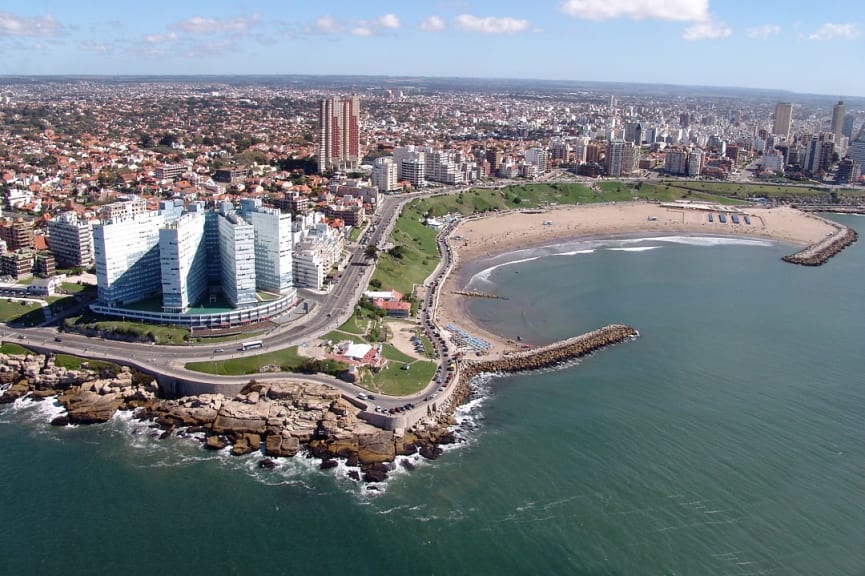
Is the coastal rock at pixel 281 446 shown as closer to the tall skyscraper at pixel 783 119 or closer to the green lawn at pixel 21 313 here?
the green lawn at pixel 21 313

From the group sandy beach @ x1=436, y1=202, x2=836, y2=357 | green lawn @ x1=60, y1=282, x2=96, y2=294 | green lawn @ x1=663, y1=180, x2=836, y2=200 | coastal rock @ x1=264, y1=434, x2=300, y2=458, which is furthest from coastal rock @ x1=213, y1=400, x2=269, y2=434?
green lawn @ x1=663, y1=180, x2=836, y2=200

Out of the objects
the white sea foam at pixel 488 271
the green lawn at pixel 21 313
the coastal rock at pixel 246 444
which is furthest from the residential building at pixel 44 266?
the white sea foam at pixel 488 271

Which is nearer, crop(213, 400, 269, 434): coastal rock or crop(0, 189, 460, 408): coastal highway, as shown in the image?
crop(213, 400, 269, 434): coastal rock

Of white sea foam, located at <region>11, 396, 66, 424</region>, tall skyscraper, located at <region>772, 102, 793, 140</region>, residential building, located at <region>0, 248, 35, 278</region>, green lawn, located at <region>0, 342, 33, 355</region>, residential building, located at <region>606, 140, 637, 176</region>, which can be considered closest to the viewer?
white sea foam, located at <region>11, 396, 66, 424</region>

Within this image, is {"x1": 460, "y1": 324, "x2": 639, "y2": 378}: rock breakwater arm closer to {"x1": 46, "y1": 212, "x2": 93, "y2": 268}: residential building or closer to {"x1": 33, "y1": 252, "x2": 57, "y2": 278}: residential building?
{"x1": 33, "y1": 252, "x2": 57, "y2": 278}: residential building

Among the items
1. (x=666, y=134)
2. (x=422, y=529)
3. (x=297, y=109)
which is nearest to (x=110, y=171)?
(x=422, y=529)

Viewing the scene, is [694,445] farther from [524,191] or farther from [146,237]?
[524,191]

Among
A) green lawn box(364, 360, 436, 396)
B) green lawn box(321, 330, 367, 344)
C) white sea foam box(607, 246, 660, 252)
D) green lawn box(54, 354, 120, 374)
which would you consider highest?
green lawn box(321, 330, 367, 344)
